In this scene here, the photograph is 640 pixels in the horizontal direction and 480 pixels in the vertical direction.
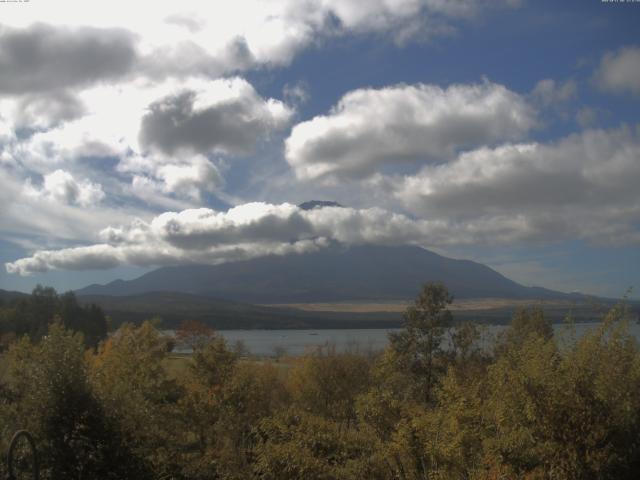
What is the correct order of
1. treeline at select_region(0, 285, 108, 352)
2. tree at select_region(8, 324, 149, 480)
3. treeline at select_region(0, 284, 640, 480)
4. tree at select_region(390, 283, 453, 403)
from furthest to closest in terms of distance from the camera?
treeline at select_region(0, 285, 108, 352) < tree at select_region(390, 283, 453, 403) < tree at select_region(8, 324, 149, 480) < treeline at select_region(0, 284, 640, 480)

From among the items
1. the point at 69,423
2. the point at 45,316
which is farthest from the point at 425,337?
the point at 45,316

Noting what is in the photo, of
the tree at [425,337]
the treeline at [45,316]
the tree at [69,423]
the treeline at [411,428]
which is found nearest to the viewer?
the treeline at [411,428]

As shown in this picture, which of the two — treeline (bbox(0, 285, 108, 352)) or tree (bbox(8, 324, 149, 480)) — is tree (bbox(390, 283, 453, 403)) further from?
treeline (bbox(0, 285, 108, 352))

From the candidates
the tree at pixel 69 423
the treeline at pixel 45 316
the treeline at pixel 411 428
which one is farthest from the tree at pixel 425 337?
the treeline at pixel 45 316

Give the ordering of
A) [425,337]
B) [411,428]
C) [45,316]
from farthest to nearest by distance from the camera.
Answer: [45,316] → [425,337] → [411,428]

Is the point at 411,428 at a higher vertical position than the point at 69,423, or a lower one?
lower

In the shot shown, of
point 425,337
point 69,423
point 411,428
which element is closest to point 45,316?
point 425,337

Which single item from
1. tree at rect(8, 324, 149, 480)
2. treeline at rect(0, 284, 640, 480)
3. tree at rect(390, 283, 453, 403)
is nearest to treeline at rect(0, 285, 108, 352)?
tree at rect(390, 283, 453, 403)

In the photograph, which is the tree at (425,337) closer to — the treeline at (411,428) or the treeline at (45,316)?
the treeline at (411,428)

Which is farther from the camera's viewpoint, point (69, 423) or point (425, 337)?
point (425, 337)

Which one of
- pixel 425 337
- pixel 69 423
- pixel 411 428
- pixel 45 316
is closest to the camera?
pixel 411 428

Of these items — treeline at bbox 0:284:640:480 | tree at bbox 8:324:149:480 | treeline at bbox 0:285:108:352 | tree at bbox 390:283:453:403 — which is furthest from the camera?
treeline at bbox 0:285:108:352

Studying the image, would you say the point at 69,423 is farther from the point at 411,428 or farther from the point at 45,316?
the point at 45,316

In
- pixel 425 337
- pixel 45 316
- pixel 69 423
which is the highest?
pixel 425 337
